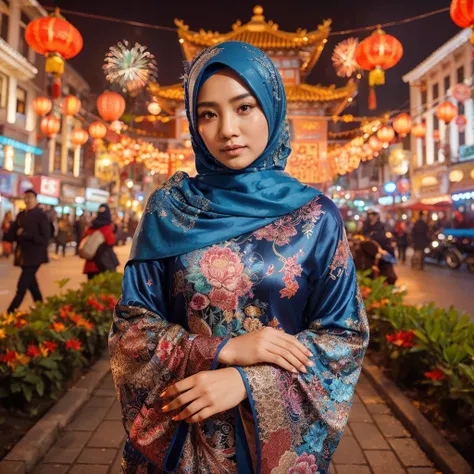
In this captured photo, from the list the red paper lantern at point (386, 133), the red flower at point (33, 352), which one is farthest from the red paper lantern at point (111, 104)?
the red flower at point (33, 352)

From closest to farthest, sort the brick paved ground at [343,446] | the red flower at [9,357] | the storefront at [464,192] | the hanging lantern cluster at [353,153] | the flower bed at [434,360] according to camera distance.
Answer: the brick paved ground at [343,446]
the flower bed at [434,360]
the red flower at [9,357]
the hanging lantern cluster at [353,153]
the storefront at [464,192]

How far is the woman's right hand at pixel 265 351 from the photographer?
1.09 meters

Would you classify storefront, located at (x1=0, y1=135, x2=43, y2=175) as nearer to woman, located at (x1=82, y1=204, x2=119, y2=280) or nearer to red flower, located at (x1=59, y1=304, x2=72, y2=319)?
woman, located at (x1=82, y1=204, x2=119, y2=280)

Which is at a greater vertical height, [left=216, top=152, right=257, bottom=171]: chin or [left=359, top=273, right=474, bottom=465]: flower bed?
[left=216, top=152, right=257, bottom=171]: chin

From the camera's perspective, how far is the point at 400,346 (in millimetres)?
4062

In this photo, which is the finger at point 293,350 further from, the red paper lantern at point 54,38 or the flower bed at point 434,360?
the red paper lantern at point 54,38

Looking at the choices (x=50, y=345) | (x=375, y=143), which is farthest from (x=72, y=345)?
(x=375, y=143)

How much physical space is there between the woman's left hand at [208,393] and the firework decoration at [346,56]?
32.1 feet

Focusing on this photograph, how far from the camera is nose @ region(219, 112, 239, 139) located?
4.13ft

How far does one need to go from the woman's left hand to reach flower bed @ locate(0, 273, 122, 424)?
2.61 metres

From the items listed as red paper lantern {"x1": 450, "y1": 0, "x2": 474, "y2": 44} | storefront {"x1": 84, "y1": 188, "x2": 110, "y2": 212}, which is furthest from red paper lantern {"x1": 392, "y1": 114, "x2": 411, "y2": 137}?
→ storefront {"x1": 84, "y1": 188, "x2": 110, "y2": 212}

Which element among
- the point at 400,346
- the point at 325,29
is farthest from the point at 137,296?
the point at 325,29

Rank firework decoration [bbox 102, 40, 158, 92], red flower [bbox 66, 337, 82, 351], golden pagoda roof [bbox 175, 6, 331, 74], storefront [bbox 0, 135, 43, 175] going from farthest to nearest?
storefront [bbox 0, 135, 43, 175] < golden pagoda roof [bbox 175, 6, 331, 74] < firework decoration [bbox 102, 40, 158, 92] < red flower [bbox 66, 337, 82, 351]

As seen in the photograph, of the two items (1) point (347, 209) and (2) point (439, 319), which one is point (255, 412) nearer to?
(2) point (439, 319)
